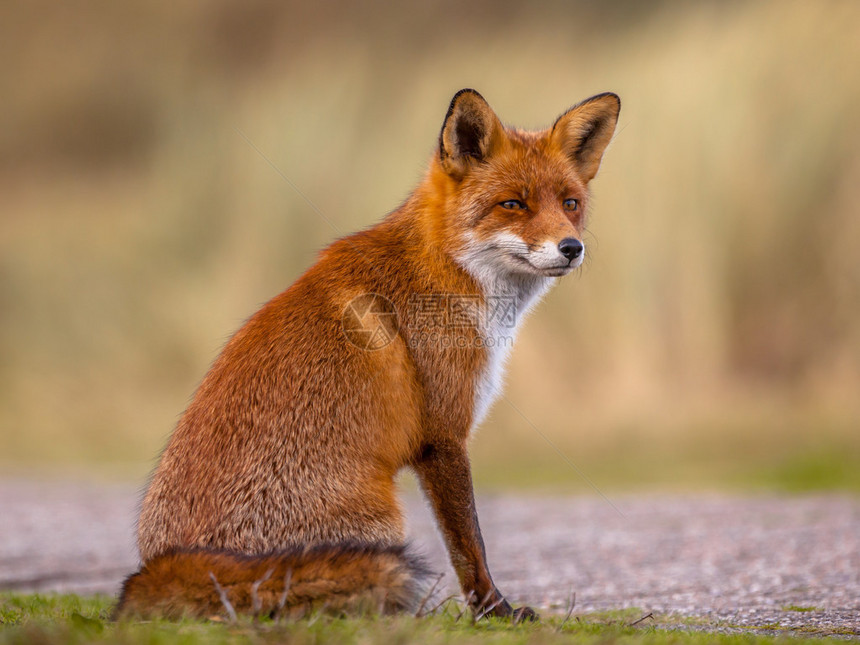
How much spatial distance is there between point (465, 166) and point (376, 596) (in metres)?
3.14

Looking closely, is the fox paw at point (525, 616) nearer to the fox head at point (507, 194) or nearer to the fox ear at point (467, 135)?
the fox head at point (507, 194)

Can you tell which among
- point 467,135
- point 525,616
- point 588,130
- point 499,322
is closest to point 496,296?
point 499,322

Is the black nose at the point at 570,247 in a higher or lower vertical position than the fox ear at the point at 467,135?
lower

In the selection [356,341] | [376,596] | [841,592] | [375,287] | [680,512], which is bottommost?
[680,512]

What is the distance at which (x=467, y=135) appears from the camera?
5902 mm

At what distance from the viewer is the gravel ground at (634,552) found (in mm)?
6281

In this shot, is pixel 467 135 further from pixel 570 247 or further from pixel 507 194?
pixel 570 247

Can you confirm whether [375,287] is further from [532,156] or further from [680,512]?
[680,512]

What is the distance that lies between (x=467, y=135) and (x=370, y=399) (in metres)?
2.21

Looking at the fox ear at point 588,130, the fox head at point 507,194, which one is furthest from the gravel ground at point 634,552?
the fox ear at point 588,130

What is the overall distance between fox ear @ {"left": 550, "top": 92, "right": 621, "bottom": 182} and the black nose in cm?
111

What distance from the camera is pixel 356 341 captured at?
5035 mm

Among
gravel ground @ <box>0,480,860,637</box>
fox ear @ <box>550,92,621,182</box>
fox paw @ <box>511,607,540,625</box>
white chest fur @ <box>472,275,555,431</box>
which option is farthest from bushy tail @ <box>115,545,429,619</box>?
fox ear @ <box>550,92,621,182</box>

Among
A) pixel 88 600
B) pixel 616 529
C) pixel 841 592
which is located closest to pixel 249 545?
pixel 88 600
